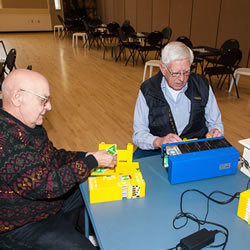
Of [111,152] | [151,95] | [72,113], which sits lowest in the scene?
[72,113]

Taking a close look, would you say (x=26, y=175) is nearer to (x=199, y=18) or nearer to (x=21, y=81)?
(x=21, y=81)

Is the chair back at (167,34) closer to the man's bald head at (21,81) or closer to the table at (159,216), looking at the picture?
the table at (159,216)

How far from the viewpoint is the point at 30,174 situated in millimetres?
1123

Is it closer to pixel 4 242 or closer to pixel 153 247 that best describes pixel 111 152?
pixel 153 247

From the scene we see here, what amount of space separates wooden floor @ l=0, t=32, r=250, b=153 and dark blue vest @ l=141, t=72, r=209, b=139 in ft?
4.49

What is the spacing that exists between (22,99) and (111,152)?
1.78 feet

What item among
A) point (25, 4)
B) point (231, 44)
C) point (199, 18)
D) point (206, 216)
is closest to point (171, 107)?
point (206, 216)

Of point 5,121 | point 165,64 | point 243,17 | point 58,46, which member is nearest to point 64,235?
point 5,121

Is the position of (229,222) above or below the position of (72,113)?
above

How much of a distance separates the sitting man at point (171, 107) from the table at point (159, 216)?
20.5 inches

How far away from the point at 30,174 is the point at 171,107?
1120 mm

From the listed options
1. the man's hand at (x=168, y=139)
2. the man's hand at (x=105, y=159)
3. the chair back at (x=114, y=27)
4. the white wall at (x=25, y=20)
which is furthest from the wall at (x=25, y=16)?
the man's hand at (x=105, y=159)

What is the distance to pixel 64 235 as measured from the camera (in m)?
1.26

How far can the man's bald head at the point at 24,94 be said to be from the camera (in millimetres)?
1181
